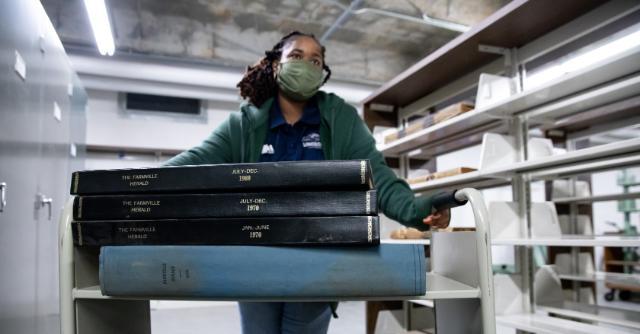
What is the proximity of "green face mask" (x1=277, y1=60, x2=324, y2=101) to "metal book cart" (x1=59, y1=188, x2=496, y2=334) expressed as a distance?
23.8 inches

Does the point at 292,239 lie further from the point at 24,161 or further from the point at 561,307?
the point at 561,307

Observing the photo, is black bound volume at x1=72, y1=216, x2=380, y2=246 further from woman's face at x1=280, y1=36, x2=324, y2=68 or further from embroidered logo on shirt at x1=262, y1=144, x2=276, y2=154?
woman's face at x1=280, y1=36, x2=324, y2=68

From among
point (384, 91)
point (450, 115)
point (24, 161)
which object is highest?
point (384, 91)

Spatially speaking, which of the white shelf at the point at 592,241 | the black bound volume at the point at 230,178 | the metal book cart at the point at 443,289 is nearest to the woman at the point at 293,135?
the metal book cart at the point at 443,289

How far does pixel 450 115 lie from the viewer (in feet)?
9.41

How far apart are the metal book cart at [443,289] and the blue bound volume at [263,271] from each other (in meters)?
0.03

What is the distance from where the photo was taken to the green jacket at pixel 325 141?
1.05 m

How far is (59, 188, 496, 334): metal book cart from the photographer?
737mm

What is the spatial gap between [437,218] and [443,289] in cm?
23

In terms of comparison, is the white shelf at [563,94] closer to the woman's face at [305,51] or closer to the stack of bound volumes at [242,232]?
the woman's face at [305,51]

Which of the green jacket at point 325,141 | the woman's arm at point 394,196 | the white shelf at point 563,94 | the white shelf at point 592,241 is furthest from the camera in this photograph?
the white shelf at point 563,94

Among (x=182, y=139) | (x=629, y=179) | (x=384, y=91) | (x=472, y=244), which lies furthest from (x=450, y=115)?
(x=629, y=179)

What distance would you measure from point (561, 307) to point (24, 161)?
298 centimetres

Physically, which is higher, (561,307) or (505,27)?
(505,27)
